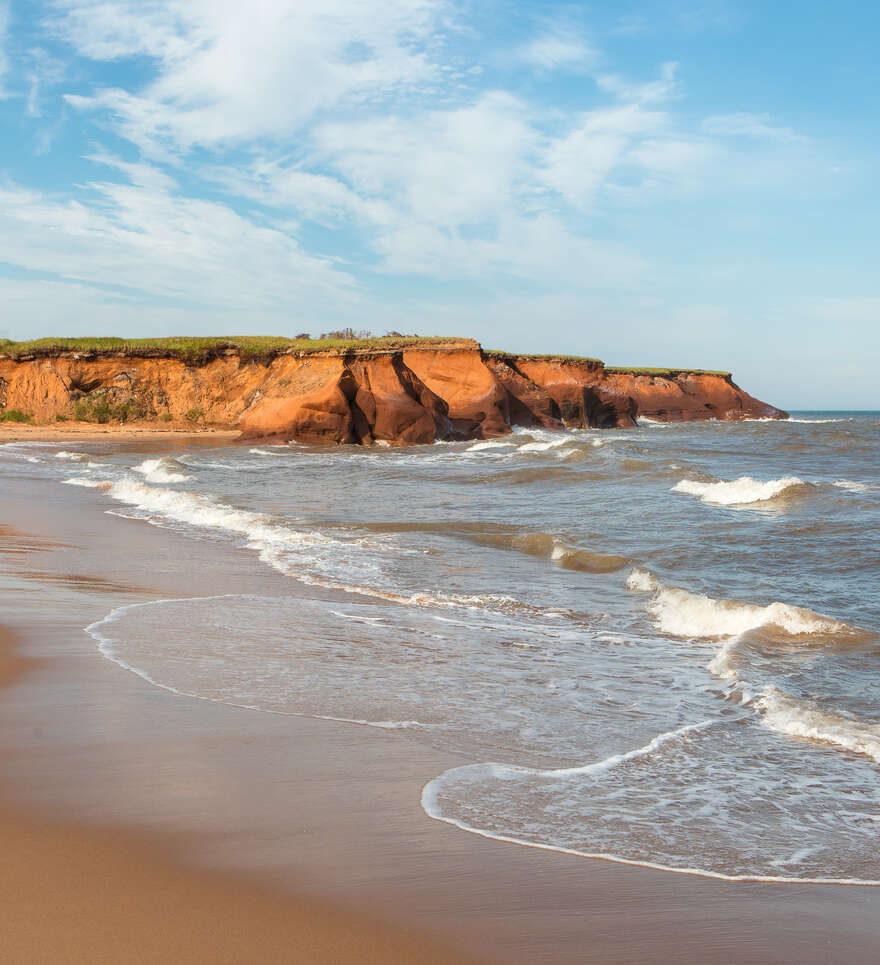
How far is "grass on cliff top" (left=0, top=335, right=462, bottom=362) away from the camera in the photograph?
1602 inches

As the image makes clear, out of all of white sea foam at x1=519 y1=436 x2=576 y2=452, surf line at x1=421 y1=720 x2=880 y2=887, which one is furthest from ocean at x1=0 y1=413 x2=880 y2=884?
white sea foam at x1=519 y1=436 x2=576 y2=452

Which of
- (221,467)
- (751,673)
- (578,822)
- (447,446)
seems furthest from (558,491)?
(447,446)

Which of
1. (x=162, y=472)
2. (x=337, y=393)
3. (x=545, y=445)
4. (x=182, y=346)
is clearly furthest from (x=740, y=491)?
(x=182, y=346)

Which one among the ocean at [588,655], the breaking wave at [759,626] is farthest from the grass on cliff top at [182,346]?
the breaking wave at [759,626]

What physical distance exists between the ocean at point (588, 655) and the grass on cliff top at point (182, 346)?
27.7 meters

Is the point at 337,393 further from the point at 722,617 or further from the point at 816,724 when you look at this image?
the point at 816,724

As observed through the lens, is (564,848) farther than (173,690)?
No

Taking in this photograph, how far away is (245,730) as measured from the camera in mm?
3682

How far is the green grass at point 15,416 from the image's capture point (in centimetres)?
4047

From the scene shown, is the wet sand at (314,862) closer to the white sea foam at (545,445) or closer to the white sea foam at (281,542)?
the white sea foam at (281,542)

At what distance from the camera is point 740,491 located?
15.0 meters

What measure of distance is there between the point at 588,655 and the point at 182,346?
39.4 m

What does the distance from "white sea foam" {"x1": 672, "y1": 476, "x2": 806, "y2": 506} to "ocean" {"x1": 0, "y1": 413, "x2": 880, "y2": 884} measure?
11.3 inches

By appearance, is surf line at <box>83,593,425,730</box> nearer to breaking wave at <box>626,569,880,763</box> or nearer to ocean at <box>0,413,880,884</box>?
ocean at <box>0,413,880,884</box>
